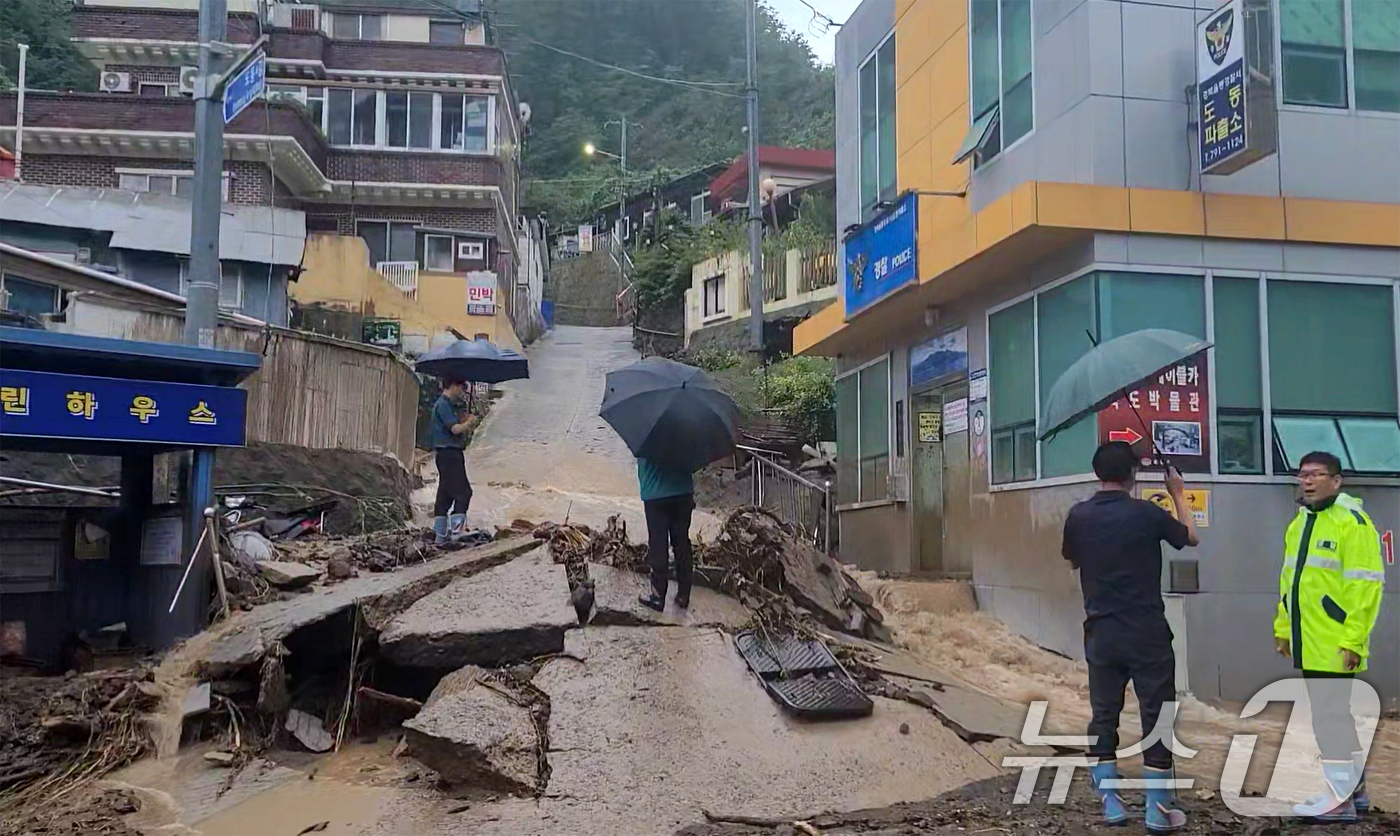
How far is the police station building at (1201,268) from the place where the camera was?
9109mm

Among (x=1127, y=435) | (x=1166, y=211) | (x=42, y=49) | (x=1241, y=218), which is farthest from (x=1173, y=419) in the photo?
(x=42, y=49)

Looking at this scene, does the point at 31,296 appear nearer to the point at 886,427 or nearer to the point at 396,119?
the point at 886,427

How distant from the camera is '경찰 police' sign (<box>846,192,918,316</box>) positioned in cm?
1186

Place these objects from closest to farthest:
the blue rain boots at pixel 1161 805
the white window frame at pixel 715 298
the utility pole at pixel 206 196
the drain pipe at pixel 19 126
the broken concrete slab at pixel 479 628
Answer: the blue rain boots at pixel 1161 805 < the broken concrete slab at pixel 479 628 < the utility pole at pixel 206 196 < the drain pipe at pixel 19 126 < the white window frame at pixel 715 298

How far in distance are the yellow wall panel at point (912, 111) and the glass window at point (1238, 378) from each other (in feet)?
13.3

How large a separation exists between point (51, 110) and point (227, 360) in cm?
2245

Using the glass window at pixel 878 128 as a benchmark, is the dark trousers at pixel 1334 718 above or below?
below

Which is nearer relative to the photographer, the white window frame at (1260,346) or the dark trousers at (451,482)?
the white window frame at (1260,346)

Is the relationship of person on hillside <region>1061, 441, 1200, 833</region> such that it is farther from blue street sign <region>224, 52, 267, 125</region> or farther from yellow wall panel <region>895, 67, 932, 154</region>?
yellow wall panel <region>895, 67, 932, 154</region>

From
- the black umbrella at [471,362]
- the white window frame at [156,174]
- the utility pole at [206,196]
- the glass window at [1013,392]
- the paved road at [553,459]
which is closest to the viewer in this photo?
the utility pole at [206,196]

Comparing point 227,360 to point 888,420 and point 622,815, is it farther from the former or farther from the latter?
point 888,420

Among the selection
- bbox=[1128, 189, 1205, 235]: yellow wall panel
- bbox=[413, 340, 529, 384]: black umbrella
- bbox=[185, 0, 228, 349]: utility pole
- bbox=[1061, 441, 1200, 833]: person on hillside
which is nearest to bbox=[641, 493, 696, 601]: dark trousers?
bbox=[1061, 441, 1200, 833]: person on hillside

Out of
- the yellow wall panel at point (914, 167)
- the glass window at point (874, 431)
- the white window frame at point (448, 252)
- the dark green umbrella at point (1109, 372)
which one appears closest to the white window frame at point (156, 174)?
the white window frame at point (448, 252)

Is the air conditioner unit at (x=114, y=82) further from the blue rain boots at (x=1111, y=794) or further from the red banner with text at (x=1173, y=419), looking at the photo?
the blue rain boots at (x=1111, y=794)
